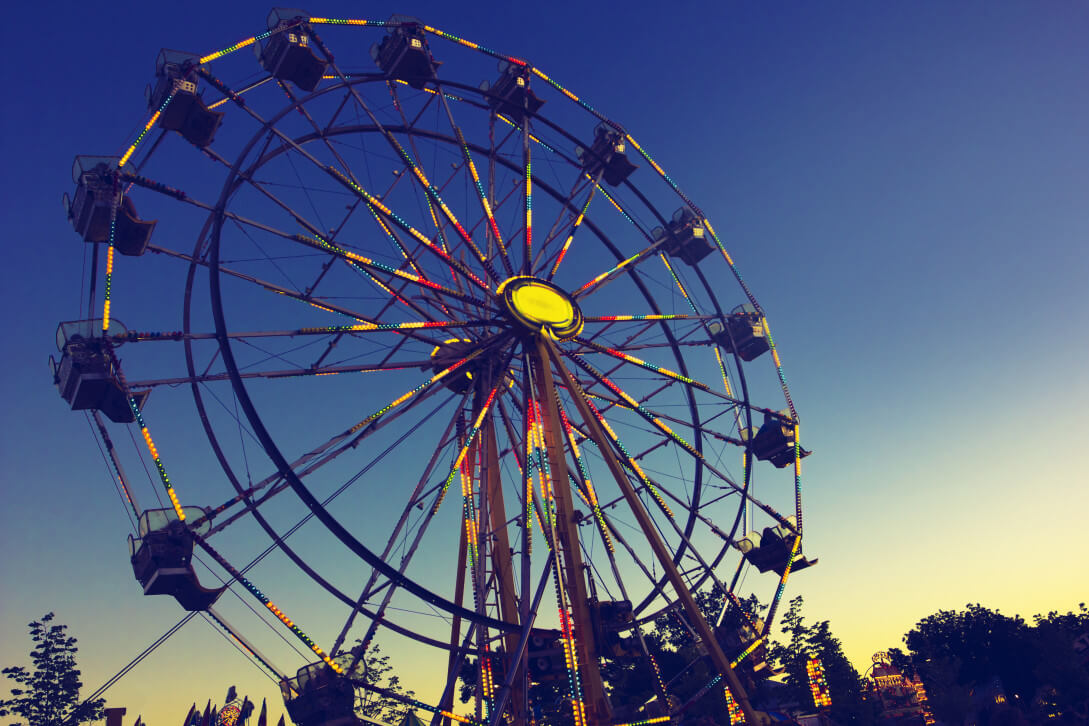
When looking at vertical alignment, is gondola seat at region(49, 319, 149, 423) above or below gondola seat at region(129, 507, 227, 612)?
above

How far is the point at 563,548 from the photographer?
1396 cm

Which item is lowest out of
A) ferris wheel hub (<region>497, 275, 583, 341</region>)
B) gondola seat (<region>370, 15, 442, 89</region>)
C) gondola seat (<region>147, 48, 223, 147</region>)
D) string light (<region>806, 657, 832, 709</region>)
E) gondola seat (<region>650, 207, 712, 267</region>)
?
string light (<region>806, 657, 832, 709</region>)

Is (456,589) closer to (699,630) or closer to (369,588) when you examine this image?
(369,588)

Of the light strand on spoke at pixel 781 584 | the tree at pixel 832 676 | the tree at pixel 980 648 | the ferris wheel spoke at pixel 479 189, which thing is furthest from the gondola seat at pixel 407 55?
the tree at pixel 980 648

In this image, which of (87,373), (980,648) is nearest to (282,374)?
(87,373)

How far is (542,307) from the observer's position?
16.5 meters

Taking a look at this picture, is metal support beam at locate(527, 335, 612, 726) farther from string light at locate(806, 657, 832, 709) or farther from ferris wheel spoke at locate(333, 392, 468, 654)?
string light at locate(806, 657, 832, 709)

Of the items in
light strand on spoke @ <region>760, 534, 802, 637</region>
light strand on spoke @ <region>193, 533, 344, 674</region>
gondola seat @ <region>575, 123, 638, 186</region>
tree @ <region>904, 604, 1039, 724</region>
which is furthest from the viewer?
tree @ <region>904, 604, 1039, 724</region>

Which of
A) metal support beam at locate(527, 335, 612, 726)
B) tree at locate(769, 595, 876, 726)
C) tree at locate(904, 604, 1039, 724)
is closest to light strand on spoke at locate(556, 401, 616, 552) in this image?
metal support beam at locate(527, 335, 612, 726)

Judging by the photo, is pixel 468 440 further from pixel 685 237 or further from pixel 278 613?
pixel 685 237

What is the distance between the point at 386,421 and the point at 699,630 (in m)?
7.56

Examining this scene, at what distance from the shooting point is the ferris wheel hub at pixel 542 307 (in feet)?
52.3

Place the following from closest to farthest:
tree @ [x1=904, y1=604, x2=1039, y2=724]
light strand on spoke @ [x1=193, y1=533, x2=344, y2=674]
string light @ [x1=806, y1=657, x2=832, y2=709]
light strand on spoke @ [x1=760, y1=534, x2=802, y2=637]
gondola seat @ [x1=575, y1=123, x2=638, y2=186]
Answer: light strand on spoke @ [x1=193, y1=533, x2=344, y2=674] → light strand on spoke @ [x1=760, y1=534, x2=802, y2=637] → gondola seat @ [x1=575, y1=123, x2=638, y2=186] → string light @ [x1=806, y1=657, x2=832, y2=709] → tree @ [x1=904, y1=604, x2=1039, y2=724]

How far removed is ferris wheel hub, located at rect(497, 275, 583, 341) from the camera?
1593cm
